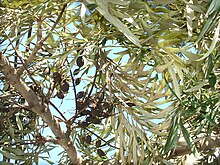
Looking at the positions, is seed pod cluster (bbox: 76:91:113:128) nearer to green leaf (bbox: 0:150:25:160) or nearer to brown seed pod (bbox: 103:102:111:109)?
brown seed pod (bbox: 103:102:111:109)

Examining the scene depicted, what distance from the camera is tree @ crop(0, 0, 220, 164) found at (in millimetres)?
777

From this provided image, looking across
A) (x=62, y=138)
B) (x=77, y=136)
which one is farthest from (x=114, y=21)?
(x=77, y=136)

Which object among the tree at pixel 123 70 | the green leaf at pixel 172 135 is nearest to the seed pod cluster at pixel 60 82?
the tree at pixel 123 70

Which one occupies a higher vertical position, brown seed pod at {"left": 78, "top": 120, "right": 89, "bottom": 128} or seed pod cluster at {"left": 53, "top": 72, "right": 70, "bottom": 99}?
seed pod cluster at {"left": 53, "top": 72, "right": 70, "bottom": 99}

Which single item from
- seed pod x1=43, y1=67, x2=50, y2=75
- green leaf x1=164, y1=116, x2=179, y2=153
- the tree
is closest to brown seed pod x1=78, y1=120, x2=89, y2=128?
the tree

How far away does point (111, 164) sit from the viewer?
1189 millimetres

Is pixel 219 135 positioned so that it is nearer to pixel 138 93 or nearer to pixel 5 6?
pixel 138 93

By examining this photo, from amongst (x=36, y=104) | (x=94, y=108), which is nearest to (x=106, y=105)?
(x=94, y=108)

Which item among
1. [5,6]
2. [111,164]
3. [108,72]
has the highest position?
[5,6]

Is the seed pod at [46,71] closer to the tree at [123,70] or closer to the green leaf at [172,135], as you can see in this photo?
the tree at [123,70]

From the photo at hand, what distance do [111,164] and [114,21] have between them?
2.05 feet

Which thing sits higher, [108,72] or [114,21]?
[108,72]

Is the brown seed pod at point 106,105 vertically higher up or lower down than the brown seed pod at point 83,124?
higher up

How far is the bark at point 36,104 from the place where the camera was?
1.00m
